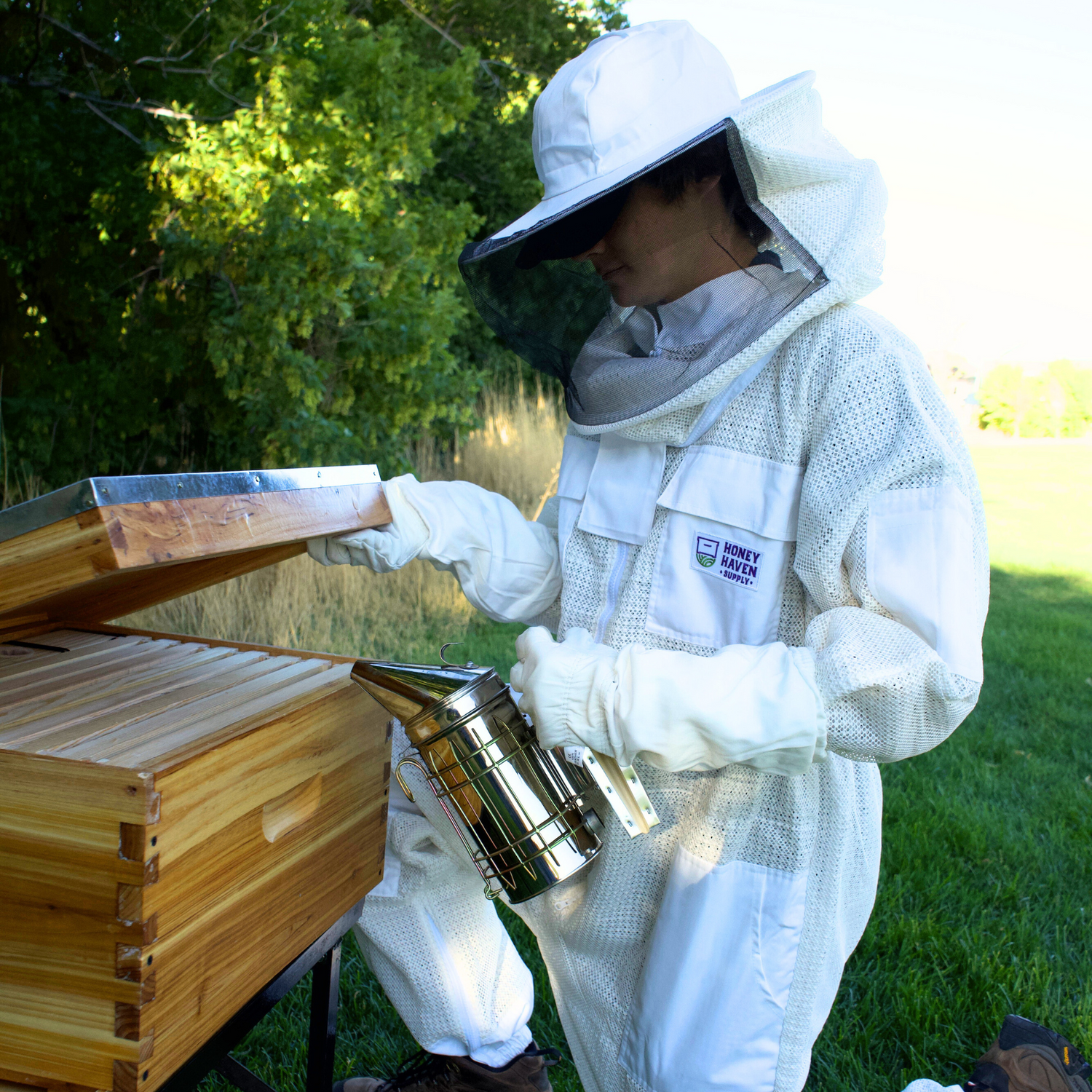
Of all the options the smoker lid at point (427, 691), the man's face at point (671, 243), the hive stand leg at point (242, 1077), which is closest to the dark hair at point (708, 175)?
the man's face at point (671, 243)

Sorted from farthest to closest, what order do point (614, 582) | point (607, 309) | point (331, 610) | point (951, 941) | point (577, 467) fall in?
point (331, 610)
point (951, 941)
point (607, 309)
point (577, 467)
point (614, 582)

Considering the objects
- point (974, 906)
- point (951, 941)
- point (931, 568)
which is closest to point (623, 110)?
point (931, 568)

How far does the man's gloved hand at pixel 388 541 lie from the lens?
1.53 meters

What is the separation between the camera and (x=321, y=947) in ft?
4.42

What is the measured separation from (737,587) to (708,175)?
0.59 metres

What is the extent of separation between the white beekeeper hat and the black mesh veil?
0.03m

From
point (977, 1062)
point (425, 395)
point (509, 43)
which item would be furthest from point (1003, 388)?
point (977, 1062)

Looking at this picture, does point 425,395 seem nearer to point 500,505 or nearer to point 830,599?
point 500,505

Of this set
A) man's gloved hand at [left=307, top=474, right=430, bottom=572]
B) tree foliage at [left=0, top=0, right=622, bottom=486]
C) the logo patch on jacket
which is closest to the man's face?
the logo patch on jacket

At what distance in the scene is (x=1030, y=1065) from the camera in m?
1.82

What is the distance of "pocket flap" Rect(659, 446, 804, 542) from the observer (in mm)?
1291

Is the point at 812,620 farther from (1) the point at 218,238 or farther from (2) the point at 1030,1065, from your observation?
(1) the point at 218,238

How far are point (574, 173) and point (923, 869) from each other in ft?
7.40

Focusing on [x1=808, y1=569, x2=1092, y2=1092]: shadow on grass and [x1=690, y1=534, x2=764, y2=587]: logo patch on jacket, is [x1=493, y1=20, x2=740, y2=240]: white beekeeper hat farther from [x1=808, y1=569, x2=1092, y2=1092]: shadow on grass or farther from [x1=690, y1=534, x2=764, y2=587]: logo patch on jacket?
[x1=808, y1=569, x2=1092, y2=1092]: shadow on grass
